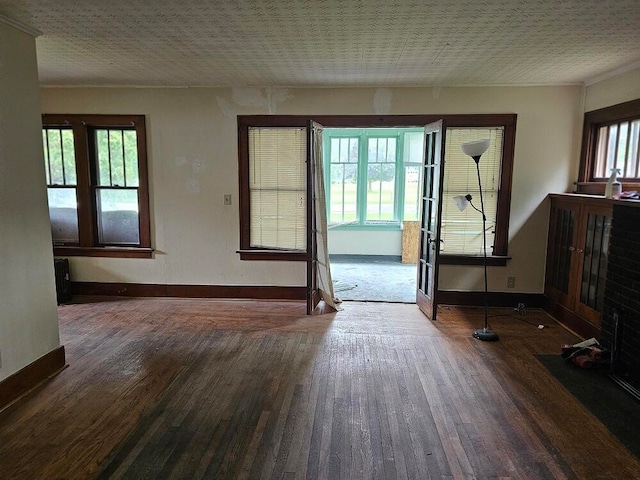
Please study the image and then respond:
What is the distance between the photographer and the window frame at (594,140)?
364cm

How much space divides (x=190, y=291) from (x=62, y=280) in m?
1.43

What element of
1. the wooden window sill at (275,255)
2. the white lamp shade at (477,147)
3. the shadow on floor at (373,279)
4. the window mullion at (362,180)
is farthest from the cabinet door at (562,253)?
the window mullion at (362,180)

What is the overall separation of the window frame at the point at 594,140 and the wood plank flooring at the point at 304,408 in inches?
56.8

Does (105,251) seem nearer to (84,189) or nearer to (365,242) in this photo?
(84,189)

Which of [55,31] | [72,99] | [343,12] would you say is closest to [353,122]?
[343,12]

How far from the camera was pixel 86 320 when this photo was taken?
420 cm

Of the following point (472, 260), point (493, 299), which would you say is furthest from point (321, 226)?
point (493, 299)

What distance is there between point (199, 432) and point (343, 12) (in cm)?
259

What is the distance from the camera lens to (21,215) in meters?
2.72

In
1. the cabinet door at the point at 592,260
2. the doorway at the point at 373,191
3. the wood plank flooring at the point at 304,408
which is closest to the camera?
the wood plank flooring at the point at 304,408

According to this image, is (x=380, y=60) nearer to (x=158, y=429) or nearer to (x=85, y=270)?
(x=158, y=429)

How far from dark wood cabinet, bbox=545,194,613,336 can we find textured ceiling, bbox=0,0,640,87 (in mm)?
1242

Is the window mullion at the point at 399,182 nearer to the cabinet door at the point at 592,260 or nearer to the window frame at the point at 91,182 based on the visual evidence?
the cabinet door at the point at 592,260

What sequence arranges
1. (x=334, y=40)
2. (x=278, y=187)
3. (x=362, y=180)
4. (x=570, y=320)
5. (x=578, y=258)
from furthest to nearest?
(x=362, y=180), (x=278, y=187), (x=570, y=320), (x=578, y=258), (x=334, y=40)
